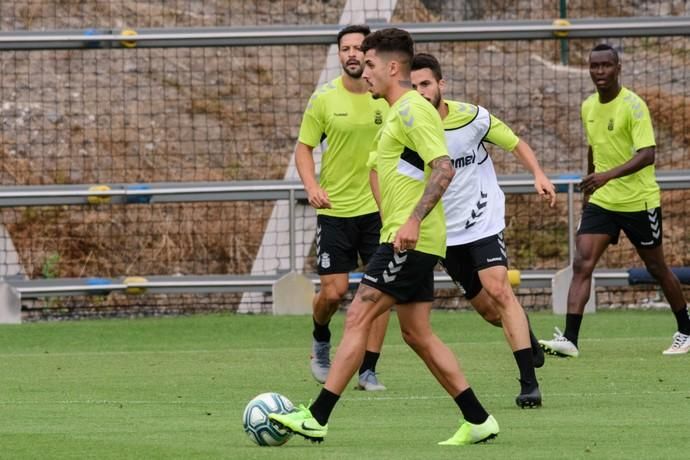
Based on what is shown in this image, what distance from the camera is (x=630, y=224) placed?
43.8ft

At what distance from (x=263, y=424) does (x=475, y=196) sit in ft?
9.85

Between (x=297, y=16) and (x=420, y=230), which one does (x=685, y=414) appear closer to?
(x=420, y=230)

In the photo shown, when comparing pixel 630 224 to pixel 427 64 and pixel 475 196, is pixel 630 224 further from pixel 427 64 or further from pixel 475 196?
pixel 427 64

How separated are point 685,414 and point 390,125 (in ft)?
7.69

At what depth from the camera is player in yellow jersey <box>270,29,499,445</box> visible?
813cm

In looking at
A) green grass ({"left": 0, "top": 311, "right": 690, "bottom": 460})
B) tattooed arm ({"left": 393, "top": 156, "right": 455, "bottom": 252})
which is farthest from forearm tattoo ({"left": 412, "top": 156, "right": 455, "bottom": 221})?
green grass ({"left": 0, "top": 311, "right": 690, "bottom": 460})

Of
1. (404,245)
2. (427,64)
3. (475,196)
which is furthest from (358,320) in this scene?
(475,196)

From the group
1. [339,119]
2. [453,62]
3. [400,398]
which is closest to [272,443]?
[400,398]

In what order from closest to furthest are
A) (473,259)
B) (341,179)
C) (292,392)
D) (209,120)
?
1. (473,259)
2. (292,392)
3. (341,179)
4. (209,120)

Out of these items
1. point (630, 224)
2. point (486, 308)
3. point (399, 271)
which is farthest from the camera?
point (630, 224)

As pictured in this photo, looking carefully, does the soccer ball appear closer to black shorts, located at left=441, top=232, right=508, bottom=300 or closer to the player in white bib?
the player in white bib

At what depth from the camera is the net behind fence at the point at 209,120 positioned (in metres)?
20.7

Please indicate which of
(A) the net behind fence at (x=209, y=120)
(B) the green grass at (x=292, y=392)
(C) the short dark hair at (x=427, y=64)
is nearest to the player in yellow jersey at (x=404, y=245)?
(B) the green grass at (x=292, y=392)

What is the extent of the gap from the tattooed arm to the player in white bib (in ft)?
6.34
